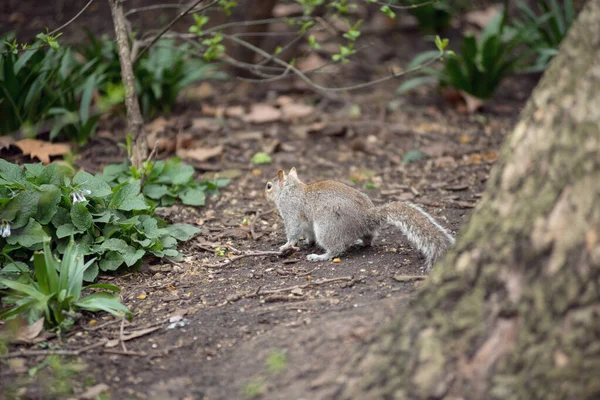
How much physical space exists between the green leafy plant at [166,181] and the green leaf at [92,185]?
0.73 meters

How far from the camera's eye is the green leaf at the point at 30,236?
418cm

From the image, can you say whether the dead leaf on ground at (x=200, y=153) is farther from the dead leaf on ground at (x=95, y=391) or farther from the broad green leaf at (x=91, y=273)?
the dead leaf on ground at (x=95, y=391)

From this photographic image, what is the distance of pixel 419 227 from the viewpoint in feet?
14.2

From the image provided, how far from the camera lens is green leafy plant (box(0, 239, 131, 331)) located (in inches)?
146

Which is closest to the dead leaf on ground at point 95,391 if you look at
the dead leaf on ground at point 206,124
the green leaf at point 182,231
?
the green leaf at point 182,231

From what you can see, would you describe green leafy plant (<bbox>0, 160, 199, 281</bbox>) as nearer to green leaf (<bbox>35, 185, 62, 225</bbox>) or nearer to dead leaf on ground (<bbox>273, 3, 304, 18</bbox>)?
green leaf (<bbox>35, 185, 62, 225</bbox>)

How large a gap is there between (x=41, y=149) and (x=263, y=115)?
262cm

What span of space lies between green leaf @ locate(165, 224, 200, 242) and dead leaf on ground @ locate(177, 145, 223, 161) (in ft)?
5.43

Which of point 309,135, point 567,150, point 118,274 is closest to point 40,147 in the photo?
point 118,274

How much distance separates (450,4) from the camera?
1003 cm

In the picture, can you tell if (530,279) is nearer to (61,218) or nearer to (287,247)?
(287,247)

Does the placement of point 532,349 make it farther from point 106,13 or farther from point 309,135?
point 106,13

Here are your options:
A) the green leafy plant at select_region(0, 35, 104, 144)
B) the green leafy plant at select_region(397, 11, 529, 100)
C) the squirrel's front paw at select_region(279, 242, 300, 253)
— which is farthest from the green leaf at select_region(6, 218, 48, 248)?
the green leafy plant at select_region(397, 11, 529, 100)

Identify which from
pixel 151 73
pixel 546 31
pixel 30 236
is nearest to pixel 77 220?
pixel 30 236
